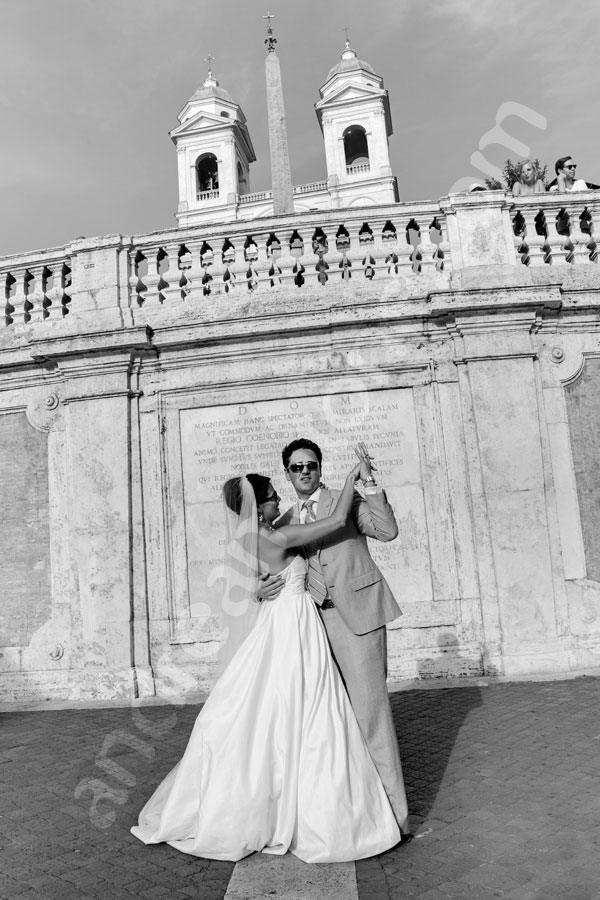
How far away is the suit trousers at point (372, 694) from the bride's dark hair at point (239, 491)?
2.31ft

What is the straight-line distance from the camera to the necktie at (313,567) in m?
3.60

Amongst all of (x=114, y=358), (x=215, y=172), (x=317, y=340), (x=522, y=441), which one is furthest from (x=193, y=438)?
(x=215, y=172)

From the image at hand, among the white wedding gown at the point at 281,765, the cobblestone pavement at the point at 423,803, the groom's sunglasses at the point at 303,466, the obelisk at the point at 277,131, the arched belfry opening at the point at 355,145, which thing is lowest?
the cobblestone pavement at the point at 423,803

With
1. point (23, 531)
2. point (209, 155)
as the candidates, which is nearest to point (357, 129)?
point (209, 155)

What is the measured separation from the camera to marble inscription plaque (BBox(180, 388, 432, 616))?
7.01 m

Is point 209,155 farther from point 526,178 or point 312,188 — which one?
point 526,178

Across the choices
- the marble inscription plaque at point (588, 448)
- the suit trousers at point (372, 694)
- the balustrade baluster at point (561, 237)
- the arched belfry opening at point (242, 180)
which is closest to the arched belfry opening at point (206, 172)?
the arched belfry opening at point (242, 180)

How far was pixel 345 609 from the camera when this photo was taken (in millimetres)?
3490

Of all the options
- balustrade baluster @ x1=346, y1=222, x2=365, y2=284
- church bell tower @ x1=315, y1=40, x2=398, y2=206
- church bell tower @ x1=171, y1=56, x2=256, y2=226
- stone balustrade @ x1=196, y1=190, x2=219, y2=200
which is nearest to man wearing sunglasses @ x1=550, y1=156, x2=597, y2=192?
balustrade baluster @ x1=346, y1=222, x2=365, y2=284

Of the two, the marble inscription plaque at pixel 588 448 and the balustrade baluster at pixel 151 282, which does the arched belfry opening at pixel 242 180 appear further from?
the marble inscription plaque at pixel 588 448

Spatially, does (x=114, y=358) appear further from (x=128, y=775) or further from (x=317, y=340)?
(x=128, y=775)

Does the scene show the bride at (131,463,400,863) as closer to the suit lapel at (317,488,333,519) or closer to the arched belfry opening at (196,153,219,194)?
the suit lapel at (317,488,333,519)

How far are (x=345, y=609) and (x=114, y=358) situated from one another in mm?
4755

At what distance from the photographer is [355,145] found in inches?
1710
